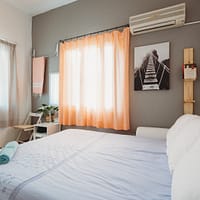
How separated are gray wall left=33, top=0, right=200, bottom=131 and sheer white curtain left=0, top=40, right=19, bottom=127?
2.31 ft

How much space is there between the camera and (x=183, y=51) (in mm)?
2254

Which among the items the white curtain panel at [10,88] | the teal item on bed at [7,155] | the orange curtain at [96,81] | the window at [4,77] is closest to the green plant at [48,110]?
the orange curtain at [96,81]

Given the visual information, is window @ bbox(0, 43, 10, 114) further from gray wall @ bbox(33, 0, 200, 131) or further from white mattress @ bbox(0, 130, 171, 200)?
white mattress @ bbox(0, 130, 171, 200)

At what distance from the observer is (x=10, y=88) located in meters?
3.18

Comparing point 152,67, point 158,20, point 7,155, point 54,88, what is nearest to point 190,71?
point 152,67

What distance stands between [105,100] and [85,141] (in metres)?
0.97

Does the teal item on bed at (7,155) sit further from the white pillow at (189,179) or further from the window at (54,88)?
the window at (54,88)

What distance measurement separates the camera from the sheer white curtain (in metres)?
3.05

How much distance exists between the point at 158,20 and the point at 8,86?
2833 mm

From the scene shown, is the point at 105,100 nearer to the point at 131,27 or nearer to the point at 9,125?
the point at 131,27

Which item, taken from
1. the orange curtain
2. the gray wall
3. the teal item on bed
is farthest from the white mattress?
the orange curtain

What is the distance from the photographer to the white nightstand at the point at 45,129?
3.01 m

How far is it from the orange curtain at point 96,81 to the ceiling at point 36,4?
0.78 meters

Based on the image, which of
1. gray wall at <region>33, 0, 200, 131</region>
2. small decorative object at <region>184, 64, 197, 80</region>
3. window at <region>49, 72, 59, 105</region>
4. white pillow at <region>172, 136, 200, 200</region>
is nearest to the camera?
white pillow at <region>172, 136, 200, 200</region>
